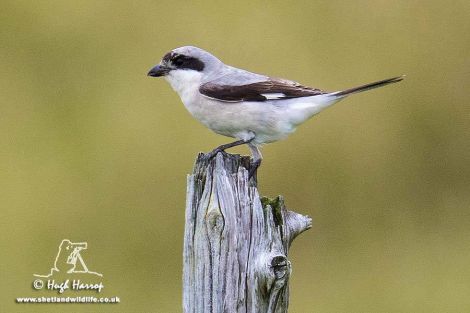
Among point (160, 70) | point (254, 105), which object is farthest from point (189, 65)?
point (254, 105)

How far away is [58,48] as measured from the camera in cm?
855

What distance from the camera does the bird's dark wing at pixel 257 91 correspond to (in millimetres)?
4941

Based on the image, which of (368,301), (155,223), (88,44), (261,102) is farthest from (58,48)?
(261,102)

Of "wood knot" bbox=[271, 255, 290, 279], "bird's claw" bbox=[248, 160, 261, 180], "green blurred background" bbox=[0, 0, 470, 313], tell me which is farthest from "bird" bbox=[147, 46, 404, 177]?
"green blurred background" bbox=[0, 0, 470, 313]

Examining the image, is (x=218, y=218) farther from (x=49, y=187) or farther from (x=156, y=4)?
(x=156, y=4)

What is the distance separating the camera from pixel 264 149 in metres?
7.73

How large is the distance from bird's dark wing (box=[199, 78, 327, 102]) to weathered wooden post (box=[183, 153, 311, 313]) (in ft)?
3.63

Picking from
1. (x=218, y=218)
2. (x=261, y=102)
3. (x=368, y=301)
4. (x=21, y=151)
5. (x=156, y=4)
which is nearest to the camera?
(x=218, y=218)

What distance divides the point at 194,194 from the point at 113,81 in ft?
14.7

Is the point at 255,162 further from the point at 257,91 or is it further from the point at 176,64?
the point at 176,64

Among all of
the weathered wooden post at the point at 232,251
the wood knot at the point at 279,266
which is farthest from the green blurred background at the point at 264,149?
the wood knot at the point at 279,266

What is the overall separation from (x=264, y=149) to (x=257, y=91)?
9.17 ft

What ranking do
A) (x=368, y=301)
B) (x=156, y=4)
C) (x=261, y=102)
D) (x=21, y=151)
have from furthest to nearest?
(x=156, y=4), (x=21, y=151), (x=368, y=301), (x=261, y=102)

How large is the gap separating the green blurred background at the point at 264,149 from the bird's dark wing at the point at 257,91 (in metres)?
2.57
